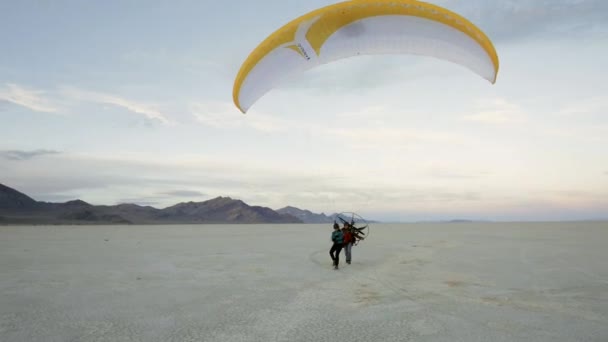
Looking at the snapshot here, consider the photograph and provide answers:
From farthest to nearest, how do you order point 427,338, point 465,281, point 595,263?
point 595,263 → point 465,281 → point 427,338

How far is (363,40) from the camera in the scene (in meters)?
11.2

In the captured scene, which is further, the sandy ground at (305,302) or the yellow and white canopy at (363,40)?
the yellow and white canopy at (363,40)

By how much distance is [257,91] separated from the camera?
40.7ft

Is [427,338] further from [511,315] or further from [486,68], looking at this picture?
[486,68]

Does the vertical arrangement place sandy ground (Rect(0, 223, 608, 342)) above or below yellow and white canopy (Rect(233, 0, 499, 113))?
below

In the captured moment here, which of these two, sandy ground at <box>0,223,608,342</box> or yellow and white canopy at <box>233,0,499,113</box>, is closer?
sandy ground at <box>0,223,608,342</box>

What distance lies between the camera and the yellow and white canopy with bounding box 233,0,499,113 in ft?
32.4

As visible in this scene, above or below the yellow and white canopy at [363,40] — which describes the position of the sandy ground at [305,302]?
below

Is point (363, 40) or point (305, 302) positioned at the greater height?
point (363, 40)

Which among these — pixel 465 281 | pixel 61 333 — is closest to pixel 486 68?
pixel 465 281

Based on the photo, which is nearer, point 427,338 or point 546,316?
point 427,338

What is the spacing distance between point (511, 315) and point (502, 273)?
230 inches

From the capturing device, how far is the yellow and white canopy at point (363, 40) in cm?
989

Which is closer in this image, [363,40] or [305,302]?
[305,302]
